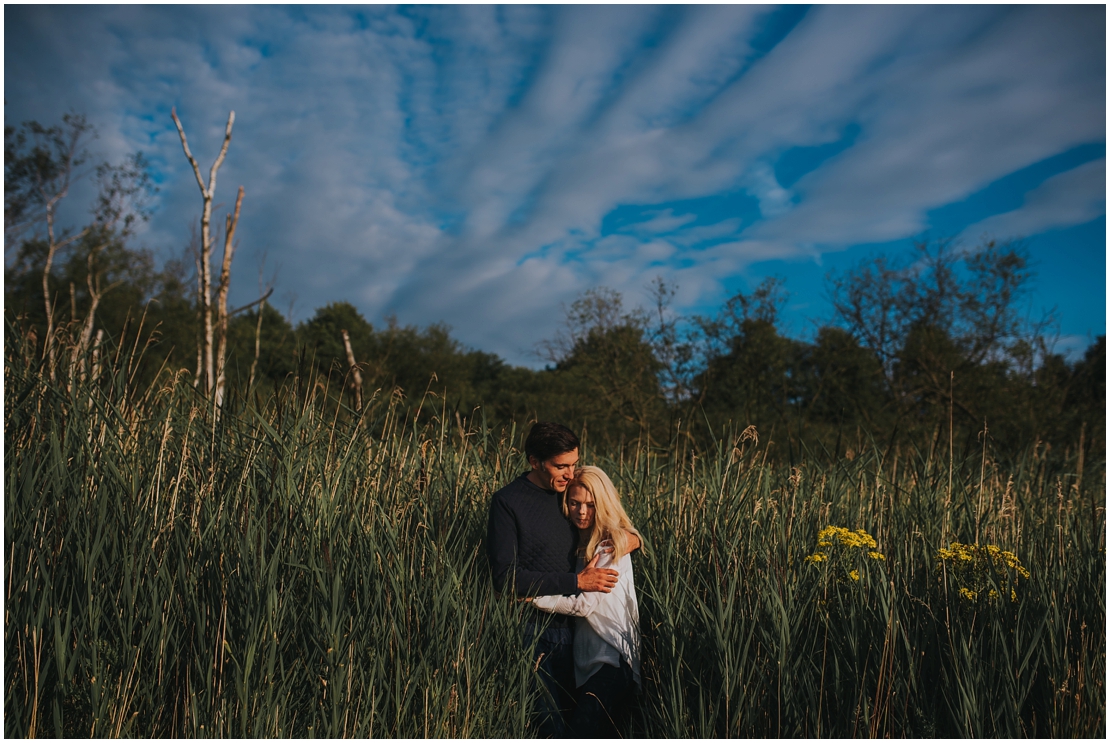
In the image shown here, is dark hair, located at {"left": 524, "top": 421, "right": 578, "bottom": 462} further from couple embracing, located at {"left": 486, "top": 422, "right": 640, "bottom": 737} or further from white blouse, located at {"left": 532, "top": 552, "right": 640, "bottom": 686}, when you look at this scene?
white blouse, located at {"left": 532, "top": 552, "right": 640, "bottom": 686}

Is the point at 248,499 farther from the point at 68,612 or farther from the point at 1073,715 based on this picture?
the point at 1073,715

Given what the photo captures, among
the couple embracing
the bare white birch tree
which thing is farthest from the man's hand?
the bare white birch tree

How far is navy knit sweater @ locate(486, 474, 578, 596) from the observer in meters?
→ 2.76

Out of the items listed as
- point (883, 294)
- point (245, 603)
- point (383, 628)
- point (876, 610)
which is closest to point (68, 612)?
point (245, 603)

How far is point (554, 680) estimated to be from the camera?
2850 mm

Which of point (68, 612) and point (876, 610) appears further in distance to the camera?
point (876, 610)

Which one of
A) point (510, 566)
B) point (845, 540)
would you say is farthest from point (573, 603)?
point (845, 540)

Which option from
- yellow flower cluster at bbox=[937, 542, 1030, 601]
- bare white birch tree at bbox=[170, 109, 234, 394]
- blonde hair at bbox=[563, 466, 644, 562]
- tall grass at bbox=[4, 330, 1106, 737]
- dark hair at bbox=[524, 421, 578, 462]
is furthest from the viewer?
bare white birch tree at bbox=[170, 109, 234, 394]

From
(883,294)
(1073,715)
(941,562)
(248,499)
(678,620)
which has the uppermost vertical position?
(883,294)

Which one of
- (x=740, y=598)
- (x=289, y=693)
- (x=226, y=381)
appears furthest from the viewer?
(x=226, y=381)

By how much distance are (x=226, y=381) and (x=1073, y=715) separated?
12.6ft

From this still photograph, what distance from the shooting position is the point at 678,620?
2.82 metres

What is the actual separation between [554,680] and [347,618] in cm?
98

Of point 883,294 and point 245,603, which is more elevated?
point 883,294
